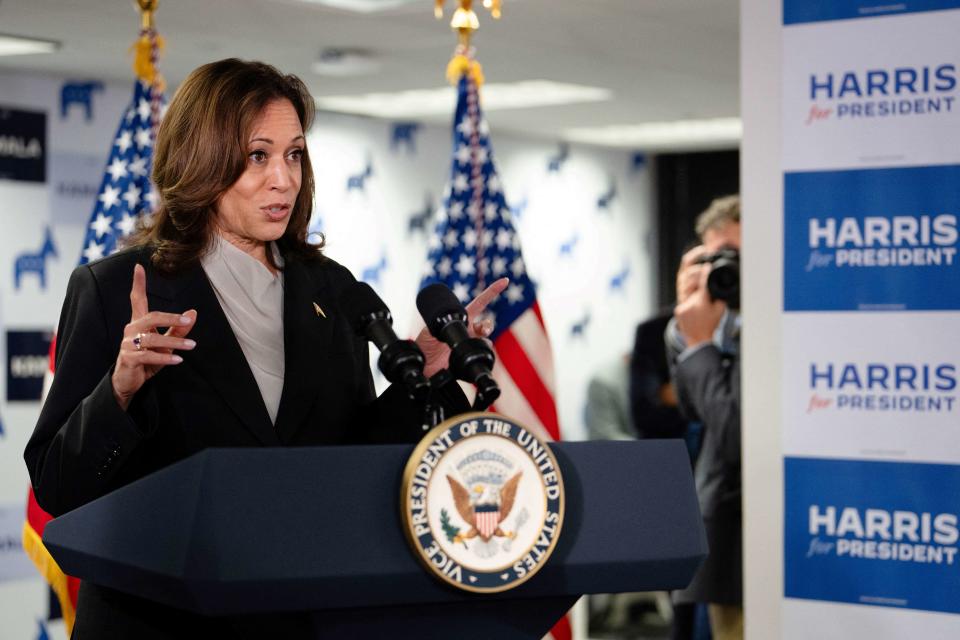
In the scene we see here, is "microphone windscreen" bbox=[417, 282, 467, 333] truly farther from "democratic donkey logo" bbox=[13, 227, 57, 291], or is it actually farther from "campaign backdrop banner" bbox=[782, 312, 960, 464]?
"democratic donkey logo" bbox=[13, 227, 57, 291]

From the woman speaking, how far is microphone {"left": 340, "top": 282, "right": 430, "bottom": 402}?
19cm

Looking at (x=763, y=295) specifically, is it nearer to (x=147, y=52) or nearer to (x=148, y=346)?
(x=148, y=346)

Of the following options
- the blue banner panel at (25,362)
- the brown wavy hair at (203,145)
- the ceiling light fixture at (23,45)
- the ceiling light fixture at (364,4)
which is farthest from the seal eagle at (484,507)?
the blue banner panel at (25,362)

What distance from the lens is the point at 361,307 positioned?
128 centimetres

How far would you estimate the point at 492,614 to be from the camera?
1180 millimetres

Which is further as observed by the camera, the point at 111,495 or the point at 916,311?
the point at 916,311

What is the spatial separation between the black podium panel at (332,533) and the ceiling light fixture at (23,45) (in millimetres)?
4283

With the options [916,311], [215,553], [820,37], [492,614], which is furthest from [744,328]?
[215,553]

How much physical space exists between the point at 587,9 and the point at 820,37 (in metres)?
2.05

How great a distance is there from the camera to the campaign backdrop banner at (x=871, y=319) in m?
2.55

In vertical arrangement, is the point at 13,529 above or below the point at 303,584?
below

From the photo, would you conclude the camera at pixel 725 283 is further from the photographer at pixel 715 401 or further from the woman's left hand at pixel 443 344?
the woman's left hand at pixel 443 344

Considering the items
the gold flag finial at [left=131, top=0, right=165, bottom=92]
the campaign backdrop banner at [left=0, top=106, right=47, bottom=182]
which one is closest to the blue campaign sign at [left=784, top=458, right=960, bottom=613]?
the gold flag finial at [left=131, top=0, right=165, bottom=92]

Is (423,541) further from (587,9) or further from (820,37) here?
(587,9)
